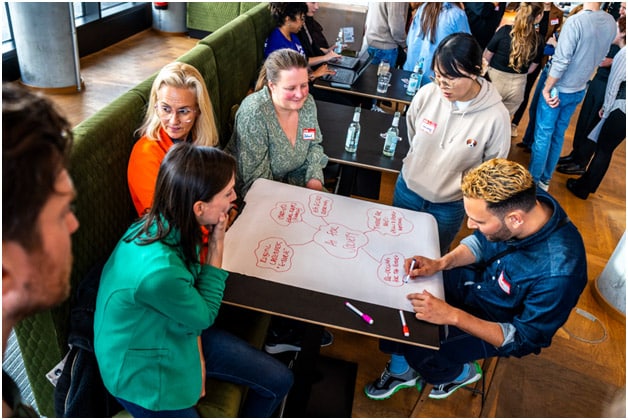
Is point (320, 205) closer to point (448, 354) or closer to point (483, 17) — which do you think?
point (448, 354)

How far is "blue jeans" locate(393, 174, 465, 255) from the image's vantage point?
2.54 metres

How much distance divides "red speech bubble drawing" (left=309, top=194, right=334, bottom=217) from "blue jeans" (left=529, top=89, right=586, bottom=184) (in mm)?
2626

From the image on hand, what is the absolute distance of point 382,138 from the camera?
3.02 metres

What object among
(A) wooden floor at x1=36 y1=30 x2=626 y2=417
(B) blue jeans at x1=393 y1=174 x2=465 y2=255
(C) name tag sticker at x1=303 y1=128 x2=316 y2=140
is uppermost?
(C) name tag sticker at x1=303 y1=128 x2=316 y2=140

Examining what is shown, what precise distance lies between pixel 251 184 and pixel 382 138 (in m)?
1.02

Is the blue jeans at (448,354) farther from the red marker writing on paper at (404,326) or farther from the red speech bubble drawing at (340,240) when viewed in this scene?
the red speech bubble drawing at (340,240)

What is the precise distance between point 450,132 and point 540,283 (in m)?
0.89

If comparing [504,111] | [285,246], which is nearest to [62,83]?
[285,246]

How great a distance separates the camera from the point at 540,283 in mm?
1716

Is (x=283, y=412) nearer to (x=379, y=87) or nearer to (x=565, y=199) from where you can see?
(x=379, y=87)

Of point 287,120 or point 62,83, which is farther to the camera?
point 62,83

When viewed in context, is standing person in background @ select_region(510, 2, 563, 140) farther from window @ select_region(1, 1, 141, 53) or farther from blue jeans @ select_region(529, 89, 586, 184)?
window @ select_region(1, 1, 141, 53)

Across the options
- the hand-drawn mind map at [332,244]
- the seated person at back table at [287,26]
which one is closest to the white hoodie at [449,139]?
the hand-drawn mind map at [332,244]

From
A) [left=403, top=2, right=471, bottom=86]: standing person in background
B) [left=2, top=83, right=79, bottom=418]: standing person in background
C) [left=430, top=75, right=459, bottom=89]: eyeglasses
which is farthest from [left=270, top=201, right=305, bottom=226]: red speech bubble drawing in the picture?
[left=403, top=2, right=471, bottom=86]: standing person in background
